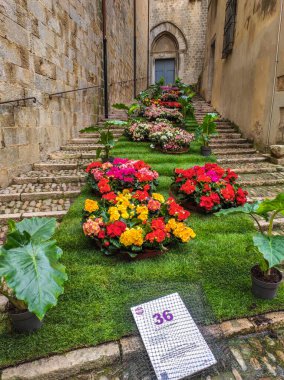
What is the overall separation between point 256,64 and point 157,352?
7.38m

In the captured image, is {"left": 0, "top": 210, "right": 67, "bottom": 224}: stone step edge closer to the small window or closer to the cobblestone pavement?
the cobblestone pavement

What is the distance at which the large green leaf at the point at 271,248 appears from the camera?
2058 mm

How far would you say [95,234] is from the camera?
9.98 feet

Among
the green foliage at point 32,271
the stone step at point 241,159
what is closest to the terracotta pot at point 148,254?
the green foliage at point 32,271

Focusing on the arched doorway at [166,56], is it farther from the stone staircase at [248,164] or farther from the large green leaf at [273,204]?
the large green leaf at [273,204]

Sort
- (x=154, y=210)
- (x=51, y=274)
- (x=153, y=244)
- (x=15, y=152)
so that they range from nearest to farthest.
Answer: (x=51, y=274)
(x=153, y=244)
(x=154, y=210)
(x=15, y=152)

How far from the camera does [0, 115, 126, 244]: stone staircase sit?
3.96 meters

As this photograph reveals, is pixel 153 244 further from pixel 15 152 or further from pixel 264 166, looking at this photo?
pixel 264 166

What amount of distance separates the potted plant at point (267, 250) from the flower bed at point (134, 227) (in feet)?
2.63

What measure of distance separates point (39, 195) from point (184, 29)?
18348 millimetres

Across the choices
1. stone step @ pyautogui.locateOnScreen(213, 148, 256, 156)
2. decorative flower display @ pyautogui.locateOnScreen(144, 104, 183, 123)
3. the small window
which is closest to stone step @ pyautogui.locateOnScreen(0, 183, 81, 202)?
stone step @ pyautogui.locateOnScreen(213, 148, 256, 156)

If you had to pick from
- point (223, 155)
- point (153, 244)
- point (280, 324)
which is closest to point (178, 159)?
point (223, 155)

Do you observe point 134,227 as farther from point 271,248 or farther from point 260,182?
point 260,182

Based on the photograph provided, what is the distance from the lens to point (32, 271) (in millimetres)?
1711
